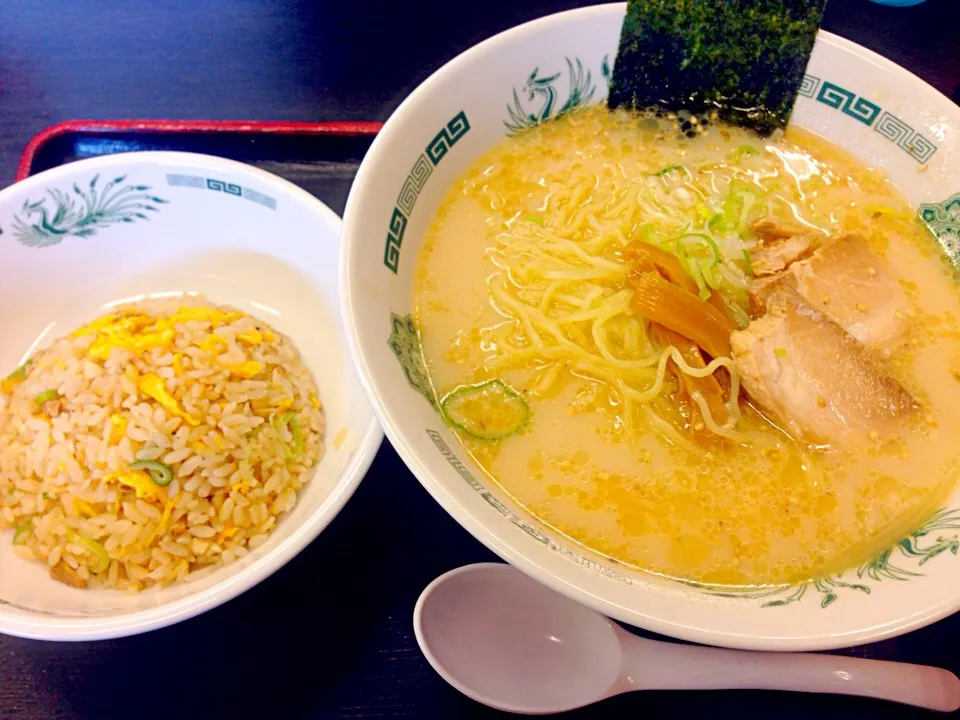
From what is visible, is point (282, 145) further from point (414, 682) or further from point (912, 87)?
point (912, 87)

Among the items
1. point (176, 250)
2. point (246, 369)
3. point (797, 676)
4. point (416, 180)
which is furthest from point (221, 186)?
point (797, 676)

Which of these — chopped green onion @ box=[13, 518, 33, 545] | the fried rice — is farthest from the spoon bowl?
chopped green onion @ box=[13, 518, 33, 545]

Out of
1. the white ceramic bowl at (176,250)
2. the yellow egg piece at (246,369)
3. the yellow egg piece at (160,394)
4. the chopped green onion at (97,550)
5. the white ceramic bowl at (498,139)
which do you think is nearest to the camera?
the white ceramic bowl at (498,139)

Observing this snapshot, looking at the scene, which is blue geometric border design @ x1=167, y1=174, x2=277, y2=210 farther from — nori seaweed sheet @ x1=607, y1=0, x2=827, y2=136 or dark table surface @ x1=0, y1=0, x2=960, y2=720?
nori seaweed sheet @ x1=607, y1=0, x2=827, y2=136

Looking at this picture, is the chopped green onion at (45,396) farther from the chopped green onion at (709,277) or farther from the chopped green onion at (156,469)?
the chopped green onion at (709,277)

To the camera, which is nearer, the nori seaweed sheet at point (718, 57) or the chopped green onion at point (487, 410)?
the chopped green onion at point (487, 410)

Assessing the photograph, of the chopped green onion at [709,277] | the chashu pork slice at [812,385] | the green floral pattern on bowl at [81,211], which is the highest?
the chopped green onion at [709,277]

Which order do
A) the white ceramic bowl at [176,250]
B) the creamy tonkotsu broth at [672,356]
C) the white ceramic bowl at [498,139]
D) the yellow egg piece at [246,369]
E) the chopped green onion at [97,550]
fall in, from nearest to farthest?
1. the white ceramic bowl at [498,139]
2. the creamy tonkotsu broth at [672,356]
3. the chopped green onion at [97,550]
4. the yellow egg piece at [246,369]
5. the white ceramic bowl at [176,250]

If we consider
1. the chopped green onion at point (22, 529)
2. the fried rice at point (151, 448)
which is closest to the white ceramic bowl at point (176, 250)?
the fried rice at point (151, 448)
